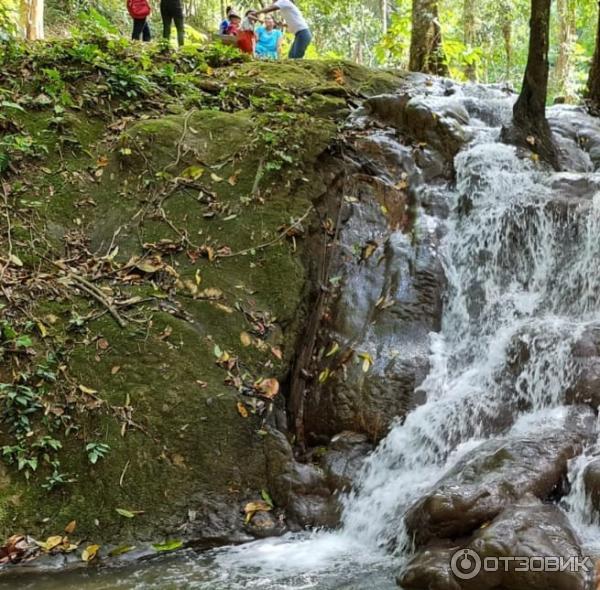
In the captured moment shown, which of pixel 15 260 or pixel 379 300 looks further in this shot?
pixel 379 300

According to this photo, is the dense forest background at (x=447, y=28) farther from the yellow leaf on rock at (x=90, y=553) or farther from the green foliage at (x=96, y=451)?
the yellow leaf on rock at (x=90, y=553)

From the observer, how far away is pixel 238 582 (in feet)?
12.7

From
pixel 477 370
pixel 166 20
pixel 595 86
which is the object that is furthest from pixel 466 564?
pixel 166 20

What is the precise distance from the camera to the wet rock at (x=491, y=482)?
3904 mm

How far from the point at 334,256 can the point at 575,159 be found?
412 centimetres

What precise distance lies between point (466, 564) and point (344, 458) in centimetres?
175

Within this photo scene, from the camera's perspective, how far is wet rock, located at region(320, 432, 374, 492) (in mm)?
5011

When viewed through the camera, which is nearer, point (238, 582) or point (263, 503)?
point (238, 582)

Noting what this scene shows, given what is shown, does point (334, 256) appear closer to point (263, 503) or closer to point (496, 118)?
point (263, 503)

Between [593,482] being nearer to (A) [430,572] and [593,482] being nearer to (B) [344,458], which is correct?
(A) [430,572]

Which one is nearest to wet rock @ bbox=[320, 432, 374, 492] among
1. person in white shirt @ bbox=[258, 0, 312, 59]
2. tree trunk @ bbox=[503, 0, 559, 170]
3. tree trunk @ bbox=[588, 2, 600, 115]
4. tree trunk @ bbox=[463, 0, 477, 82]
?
tree trunk @ bbox=[503, 0, 559, 170]

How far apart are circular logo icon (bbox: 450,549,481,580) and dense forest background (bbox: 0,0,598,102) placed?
10.2 metres

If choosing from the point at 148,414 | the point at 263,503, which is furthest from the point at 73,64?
the point at 263,503
